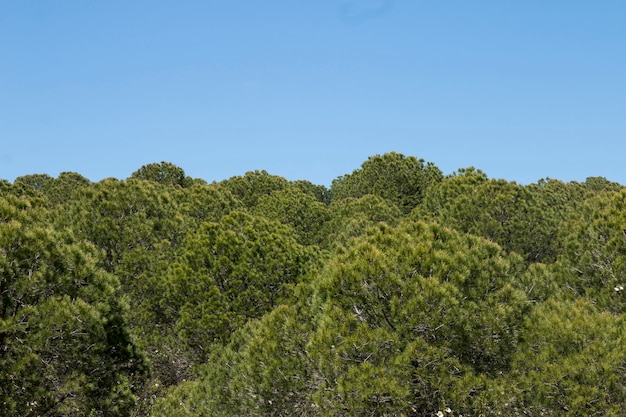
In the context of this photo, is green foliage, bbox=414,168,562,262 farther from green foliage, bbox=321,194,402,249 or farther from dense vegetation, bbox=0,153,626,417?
green foliage, bbox=321,194,402,249

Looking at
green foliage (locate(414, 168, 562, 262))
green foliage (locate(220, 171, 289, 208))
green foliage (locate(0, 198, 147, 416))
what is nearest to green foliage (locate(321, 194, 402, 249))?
green foliage (locate(414, 168, 562, 262))

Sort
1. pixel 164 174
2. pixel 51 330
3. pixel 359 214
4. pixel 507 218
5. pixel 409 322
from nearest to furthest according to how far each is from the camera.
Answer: pixel 409 322 → pixel 51 330 → pixel 507 218 → pixel 359 214 → pixel 164 174

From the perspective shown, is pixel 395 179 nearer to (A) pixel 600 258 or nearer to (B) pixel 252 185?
(B) pixel 252 185

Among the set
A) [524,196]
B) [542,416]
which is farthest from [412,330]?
[524,196]

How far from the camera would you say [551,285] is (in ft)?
59.7

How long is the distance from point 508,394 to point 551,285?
6289 mm

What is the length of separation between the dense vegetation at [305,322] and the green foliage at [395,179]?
19847mm

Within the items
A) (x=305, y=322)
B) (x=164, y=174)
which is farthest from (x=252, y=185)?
(x=305, y=322)

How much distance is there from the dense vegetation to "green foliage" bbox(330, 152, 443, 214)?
65.1 ft

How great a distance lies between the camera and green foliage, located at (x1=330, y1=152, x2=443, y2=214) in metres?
41.2

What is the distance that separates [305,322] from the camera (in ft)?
49.9

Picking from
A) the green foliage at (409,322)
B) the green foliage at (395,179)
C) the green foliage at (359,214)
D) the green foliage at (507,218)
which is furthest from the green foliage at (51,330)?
the green foliage at (395,179)

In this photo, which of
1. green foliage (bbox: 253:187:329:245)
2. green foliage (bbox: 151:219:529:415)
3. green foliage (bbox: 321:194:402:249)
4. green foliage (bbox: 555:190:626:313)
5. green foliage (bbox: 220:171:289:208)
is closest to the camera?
green foliage (bbox: 151:219:529:415)

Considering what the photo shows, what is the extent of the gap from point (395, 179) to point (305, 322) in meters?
27.8
